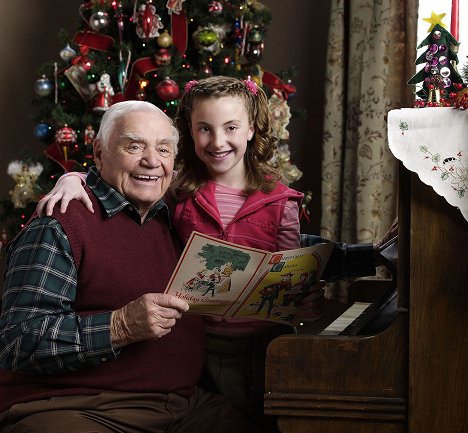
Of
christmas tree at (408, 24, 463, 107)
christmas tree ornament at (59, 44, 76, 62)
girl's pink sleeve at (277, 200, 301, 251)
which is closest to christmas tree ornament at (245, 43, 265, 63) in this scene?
christmas tree ornament at (59, 44, 76, 62)

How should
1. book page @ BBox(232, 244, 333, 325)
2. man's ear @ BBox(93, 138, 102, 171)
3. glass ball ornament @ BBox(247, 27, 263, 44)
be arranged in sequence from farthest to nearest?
glass ball ornament @ BBox(247, 27, 263, 44) → man's ear @ BBox(93, 138, 102, 171) → book page @ BBox(232, 244, 333, 325)

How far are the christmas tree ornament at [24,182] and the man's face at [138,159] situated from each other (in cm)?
186

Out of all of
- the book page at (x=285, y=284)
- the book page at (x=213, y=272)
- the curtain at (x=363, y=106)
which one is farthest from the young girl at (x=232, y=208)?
the curtain at (x=363, y=106)

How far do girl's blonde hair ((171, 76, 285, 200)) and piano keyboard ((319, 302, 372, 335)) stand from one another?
0.39 m

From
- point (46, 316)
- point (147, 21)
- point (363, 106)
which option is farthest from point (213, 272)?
point (363, 106)

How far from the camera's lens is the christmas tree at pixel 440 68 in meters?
1.47

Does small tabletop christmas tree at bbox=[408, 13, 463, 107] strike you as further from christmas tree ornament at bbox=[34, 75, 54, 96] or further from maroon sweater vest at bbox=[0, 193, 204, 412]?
christmas tree ornament at bbox=[34, 75, 54, 96]

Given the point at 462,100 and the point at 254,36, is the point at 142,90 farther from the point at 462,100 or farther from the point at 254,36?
the point at 462,100

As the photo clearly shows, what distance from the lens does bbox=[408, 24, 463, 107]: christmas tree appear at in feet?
4.82

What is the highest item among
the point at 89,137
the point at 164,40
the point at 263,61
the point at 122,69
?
the point at 263,61

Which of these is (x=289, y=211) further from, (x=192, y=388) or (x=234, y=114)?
(x=192, y=388)

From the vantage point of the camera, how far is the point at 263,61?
469 cm

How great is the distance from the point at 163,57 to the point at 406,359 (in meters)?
2.45

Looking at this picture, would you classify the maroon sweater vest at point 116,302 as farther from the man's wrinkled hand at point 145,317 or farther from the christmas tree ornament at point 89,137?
the christmas tree ornament at point 89,137
